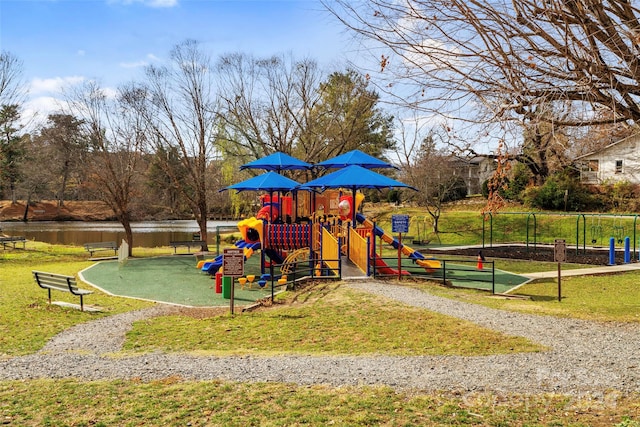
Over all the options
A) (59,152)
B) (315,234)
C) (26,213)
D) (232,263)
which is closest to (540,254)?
(315,234)

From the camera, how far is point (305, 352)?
7.98 m

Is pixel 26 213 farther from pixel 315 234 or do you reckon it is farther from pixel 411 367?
pixel 411 367

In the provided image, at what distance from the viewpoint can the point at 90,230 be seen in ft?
157

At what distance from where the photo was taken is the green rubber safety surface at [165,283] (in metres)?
14.1

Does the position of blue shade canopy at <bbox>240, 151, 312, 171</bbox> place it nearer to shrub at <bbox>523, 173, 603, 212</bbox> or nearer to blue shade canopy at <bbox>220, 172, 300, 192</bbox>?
blue shade canopy at <bbox>220, 172, 300, 192</bbox>

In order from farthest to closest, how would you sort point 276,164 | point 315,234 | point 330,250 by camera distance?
point 276,164 < point 315,234 < point 330,250

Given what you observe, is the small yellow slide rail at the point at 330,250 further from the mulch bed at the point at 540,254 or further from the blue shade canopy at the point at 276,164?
the mulch bed at the point at 540,254

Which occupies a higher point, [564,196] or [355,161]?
[355,161]

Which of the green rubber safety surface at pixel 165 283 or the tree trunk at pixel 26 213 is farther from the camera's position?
the tree trunk at pixel 26 213

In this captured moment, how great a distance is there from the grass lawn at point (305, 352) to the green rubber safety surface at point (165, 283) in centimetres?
116

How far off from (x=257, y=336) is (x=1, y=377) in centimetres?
397

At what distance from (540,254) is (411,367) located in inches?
784

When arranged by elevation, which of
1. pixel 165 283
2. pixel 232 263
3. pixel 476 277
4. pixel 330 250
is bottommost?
pixel 476 277

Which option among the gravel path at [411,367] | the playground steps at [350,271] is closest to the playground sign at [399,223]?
the playground steps at [350,271]
